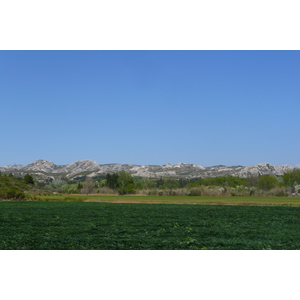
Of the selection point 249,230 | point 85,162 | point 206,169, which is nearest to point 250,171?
point 206,169

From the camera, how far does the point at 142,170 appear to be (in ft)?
447

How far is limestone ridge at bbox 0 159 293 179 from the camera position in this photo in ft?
386

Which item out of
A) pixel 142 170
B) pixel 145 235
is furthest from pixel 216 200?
pixel 142 170

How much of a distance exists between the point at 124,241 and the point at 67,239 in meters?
2.22

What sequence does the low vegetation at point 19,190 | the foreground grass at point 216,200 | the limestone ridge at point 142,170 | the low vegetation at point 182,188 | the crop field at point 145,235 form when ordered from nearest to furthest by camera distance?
the crop field at point 145,235
the foreground grass at point 216,200
the low vegetation at point 19,190
the low vegetation at point 182,188
the limestone ridge at point 142,170

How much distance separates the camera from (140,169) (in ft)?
453

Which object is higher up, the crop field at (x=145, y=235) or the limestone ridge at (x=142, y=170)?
the limestone ridge at (x=142, y=170)

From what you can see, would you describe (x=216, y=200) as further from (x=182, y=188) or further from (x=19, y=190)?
(x=19, y=190)

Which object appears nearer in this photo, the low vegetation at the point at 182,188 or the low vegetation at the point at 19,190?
the low vegetation at the point at 19,190

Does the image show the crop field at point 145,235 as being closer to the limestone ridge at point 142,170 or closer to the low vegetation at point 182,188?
the low vegetation at point 182,188

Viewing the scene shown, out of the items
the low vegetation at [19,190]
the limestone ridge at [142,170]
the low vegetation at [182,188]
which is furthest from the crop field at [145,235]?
the limestone ridge at [142,170]

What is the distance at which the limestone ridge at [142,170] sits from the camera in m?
118

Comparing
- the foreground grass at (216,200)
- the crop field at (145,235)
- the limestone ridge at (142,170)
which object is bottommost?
the foreground grass at (216,200)

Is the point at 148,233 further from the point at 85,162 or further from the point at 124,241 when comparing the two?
the point at 85,162
